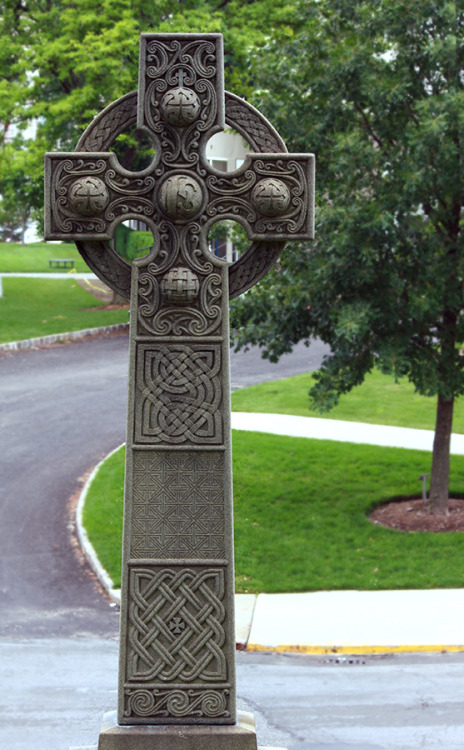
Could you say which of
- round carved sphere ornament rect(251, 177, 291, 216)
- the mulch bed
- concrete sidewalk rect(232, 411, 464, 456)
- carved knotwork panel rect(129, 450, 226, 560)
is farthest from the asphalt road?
round carved sphere ornament rect(251, 177, 291, 216)

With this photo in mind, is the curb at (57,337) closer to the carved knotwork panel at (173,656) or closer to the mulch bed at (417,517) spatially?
the mulch bed at (417,517)

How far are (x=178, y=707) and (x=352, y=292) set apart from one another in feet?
24.1

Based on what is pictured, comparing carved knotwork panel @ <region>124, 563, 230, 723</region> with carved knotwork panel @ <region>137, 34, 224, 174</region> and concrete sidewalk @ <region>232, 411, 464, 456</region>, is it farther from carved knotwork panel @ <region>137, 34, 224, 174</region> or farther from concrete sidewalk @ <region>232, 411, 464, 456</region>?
concrete sidewalk @ <region>232, 411, 464, 456</region>

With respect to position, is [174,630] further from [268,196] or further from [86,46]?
[86,46]

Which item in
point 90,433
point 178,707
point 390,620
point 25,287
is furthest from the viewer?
point 25,287

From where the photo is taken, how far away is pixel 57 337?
26.6 meters

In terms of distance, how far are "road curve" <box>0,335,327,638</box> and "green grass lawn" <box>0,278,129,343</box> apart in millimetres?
1668

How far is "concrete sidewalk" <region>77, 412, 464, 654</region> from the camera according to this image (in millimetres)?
9688

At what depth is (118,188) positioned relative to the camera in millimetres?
5352

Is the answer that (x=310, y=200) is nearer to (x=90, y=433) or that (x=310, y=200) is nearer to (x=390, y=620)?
(x=390, y=620)

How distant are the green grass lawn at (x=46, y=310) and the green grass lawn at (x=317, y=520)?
1254cm

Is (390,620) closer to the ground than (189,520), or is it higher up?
closer to the ground

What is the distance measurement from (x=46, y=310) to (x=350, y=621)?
75.4 ft

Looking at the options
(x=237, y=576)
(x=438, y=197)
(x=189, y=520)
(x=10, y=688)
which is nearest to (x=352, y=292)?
(x=438, y=197)
